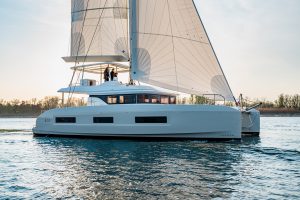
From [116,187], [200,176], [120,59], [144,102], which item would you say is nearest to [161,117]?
[144,102]

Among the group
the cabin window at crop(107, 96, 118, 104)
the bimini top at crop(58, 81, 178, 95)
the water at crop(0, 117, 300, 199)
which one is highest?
the bimini top at crop(58, 81, 178, 95)

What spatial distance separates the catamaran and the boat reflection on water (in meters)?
1.11

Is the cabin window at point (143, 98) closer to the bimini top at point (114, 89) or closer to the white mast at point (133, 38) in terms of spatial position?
the bimini top at point (114, 89)

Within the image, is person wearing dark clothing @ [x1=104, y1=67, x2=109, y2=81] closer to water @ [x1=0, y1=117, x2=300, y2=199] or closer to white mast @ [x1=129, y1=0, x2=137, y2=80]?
white mast @ [x1=129, y1=0, x2=137, y2=80]

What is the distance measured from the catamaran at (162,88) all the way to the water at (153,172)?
1.35 metres

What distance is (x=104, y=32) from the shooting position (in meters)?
23.1

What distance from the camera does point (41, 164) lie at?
493 inches

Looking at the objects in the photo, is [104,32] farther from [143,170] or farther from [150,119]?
[143,170]

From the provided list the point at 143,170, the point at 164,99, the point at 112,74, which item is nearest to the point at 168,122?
the point at 164,99

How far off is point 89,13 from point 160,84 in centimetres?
827

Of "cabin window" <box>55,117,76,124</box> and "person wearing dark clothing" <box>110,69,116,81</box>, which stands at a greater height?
"person wearing dark clothing" <box>110,69,116,81</box>

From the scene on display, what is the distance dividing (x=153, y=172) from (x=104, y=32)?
14.6 meters

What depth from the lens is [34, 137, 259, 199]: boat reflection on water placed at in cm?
829

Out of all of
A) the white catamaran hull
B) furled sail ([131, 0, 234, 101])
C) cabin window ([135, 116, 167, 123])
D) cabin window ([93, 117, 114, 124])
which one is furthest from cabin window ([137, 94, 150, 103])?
cabin window ([93, 117, 114, 124])
